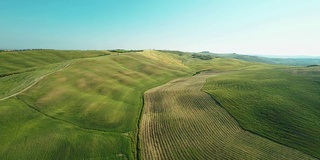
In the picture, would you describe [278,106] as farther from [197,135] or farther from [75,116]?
[75,116]

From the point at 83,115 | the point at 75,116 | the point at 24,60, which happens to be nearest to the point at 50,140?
the point at 75,116

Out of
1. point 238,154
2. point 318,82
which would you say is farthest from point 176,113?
point 318,82

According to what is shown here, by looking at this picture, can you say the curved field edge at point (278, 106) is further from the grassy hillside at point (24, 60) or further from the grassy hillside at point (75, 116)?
the grassy hillside at point (24, 60)

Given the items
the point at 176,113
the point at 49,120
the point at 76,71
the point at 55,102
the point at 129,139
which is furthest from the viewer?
the point at 76,71

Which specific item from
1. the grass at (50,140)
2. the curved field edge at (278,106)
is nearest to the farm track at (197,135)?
the curved field edge at (278,106)

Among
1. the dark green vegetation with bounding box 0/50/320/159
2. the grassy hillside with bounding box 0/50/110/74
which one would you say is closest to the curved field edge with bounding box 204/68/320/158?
the dark green vegetation with bounding box 0/50/320/159

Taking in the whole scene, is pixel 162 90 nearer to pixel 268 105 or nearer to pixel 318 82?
pixel 268 105
